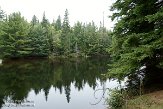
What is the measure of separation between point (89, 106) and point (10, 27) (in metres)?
45.8

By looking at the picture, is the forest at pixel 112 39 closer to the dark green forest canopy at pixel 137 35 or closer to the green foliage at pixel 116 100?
the dark green forest canopy at pixel 137 35

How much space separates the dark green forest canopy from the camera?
12.7m

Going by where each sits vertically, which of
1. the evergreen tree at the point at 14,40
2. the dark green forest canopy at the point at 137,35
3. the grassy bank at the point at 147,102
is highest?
the evergreen tree at the point at 14,40

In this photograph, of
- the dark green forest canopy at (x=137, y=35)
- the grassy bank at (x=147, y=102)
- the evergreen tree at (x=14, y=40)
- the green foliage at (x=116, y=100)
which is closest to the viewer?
the grassy bank at (x=147, y=102)

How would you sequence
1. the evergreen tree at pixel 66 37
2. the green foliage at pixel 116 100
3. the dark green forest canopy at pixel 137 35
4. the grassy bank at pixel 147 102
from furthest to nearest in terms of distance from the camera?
the evergreen tree at pixel 66 37 → the green foliage at pixel 116 100 → the dark green forest canopy at pixel 137 35 → the grassy bank at pixel 147 102

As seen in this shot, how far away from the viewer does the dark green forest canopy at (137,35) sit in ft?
41.7

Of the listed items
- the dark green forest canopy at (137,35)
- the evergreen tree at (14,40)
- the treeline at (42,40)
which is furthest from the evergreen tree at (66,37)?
the dark green forest canopy at (137,35)

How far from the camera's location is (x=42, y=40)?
66.1 m

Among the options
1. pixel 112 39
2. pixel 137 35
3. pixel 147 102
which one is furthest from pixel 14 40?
pixel 147 102

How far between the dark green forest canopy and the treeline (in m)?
46.5

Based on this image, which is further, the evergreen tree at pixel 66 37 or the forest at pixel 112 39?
the evergreen tree at pixel 66 37

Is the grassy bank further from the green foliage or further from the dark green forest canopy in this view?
the dark green forest canopy

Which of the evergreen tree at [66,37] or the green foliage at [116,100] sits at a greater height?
the evergreen tree at [66,37]

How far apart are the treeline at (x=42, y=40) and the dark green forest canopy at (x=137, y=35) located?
46542mm
